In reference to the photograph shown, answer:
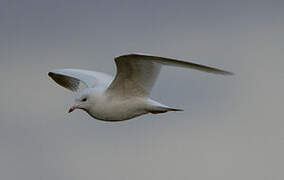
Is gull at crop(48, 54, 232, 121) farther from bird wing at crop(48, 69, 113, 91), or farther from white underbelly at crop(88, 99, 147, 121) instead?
bird wing at crop(48, 69, 113, 91)

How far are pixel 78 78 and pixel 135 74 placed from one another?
10.6 ft

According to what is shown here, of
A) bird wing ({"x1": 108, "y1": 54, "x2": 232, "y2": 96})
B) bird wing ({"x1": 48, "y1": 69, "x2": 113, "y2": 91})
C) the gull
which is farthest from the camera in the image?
bird wing ({"x1": 48, "y1": 69, "x2": 113, "y2": 91})

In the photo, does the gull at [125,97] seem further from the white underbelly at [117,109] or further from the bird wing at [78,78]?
the bird wing at [78,78]

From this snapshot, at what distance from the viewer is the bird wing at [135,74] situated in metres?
17.8

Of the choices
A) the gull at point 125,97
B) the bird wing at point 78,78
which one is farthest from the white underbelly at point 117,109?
the bird wing at point 78,78

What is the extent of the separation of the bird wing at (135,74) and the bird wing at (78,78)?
1539mm

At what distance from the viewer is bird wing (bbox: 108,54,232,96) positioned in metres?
17.8

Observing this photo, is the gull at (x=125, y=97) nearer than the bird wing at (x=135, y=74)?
No

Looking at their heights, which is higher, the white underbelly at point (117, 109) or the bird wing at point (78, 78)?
the bird wing at point (78, 78)

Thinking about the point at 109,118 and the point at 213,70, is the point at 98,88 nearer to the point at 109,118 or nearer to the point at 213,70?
the point at 109,118

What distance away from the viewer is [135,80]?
62.3 feet

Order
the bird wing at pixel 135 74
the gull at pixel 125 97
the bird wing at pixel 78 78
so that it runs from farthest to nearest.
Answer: the bird wing at pixel 78 78 → the gull at pixel 125 97 → the bird wing at pixel 135 74

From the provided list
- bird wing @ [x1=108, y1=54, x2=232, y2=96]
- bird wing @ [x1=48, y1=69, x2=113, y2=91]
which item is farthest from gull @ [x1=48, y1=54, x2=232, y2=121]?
bird wing @ [x1=48, y1=69, x2=113, y2=91]

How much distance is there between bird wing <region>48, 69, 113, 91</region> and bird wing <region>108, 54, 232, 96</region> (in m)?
1.54
